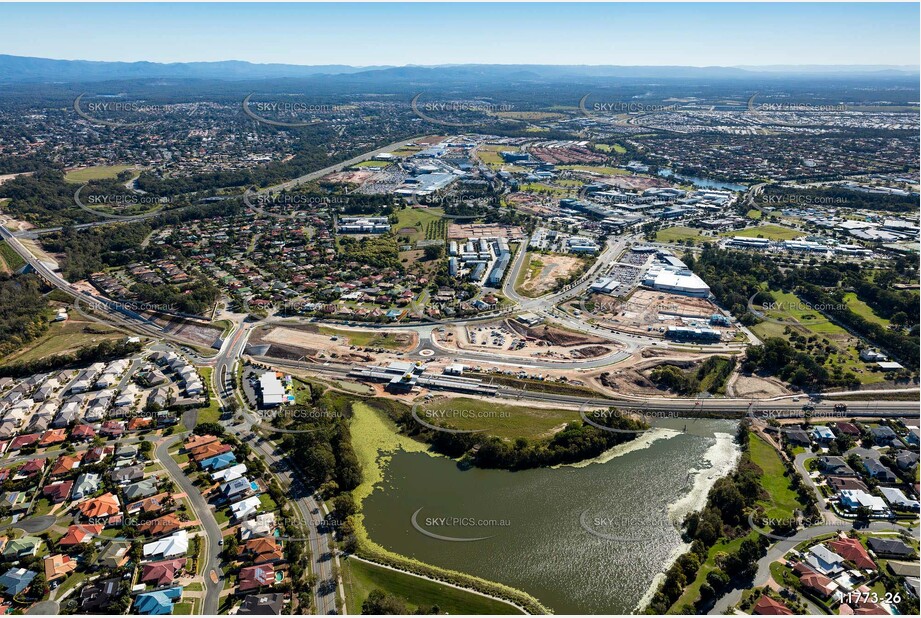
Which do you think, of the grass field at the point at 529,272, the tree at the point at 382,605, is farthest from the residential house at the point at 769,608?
the grass field at the point at 529,272

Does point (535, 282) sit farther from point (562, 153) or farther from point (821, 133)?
point (821, 133)

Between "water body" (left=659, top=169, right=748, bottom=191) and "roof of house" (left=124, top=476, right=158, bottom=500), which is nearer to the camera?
"roof of house" (left=124, top=476, right=158, bottom=500)

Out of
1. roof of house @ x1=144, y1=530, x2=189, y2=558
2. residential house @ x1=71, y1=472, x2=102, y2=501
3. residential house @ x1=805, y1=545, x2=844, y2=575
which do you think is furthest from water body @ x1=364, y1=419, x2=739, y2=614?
residential house @ x1=71, y1=472, x2=102, y2=501

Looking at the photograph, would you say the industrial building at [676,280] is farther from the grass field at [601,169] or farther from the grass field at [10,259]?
the grass field at [10,259]

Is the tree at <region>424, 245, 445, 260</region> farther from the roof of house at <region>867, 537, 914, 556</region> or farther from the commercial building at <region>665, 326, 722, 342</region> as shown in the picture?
the roof of house at <region>867, 537, 914, 556</region>

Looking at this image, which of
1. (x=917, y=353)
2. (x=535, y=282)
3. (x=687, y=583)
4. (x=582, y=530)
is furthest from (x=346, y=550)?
(x=917, y=353)
